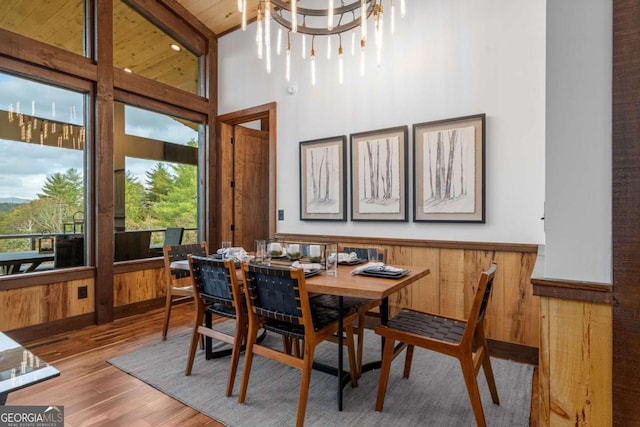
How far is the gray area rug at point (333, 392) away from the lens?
1900 millimetres

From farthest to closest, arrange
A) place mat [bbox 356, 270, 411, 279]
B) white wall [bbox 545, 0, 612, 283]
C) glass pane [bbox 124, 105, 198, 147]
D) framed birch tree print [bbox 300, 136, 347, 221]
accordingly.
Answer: glass pane [bbox 124, 105, 198, 147], framed birch tree print [bbox 300, 136, 347, 221], place mat [bbox 356, 270, 411, 279], white wall [bbox 545, 0, 612, 283]

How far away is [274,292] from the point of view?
6.23 feet

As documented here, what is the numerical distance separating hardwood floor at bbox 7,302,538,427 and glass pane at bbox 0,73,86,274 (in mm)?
805

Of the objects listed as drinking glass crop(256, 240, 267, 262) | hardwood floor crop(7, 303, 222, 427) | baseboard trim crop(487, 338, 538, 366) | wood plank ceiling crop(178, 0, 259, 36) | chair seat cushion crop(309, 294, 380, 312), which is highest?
wood plank ceiling crop(178, 0, 259, 36)

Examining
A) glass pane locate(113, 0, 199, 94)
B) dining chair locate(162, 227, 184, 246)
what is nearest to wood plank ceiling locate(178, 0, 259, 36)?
glass pane locate(113, 0, 199, 94)

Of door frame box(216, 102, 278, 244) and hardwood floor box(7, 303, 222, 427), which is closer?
hardwood floor box(7, 303, 222, 427)

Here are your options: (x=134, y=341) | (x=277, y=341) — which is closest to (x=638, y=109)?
(x=277, y=341)

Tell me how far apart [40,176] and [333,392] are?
3.24 meters

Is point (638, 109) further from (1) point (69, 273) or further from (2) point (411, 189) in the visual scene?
(1) point (69, 273)

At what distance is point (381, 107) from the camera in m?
3.32

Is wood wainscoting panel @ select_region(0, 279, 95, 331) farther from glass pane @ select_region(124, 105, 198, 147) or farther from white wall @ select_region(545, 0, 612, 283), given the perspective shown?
white wall @ select_region(545, 0, 612, 283)

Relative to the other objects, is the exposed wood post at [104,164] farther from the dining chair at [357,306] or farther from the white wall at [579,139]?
the white wall at [579,139]

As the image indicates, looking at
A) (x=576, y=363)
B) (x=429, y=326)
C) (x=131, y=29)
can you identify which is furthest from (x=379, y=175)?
(x=131, y=29)

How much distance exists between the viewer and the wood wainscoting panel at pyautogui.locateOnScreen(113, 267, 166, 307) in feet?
12.1
